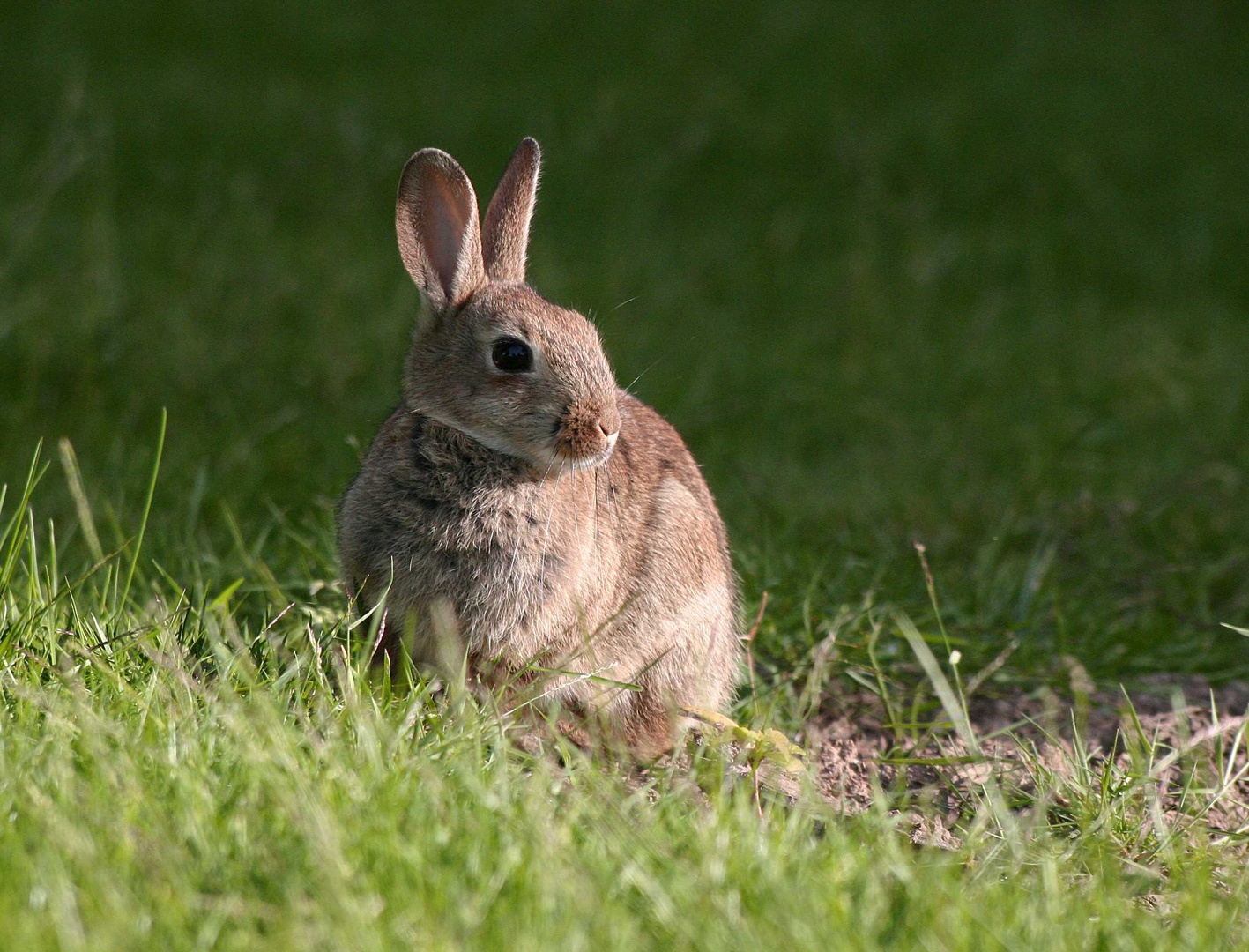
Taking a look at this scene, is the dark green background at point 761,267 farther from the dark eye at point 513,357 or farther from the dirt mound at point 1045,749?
the dark eye at point 513,357

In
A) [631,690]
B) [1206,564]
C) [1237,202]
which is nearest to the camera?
[631,690]

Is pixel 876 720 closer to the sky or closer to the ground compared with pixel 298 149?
closer to the ground

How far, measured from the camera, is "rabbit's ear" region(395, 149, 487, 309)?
342 centimetres

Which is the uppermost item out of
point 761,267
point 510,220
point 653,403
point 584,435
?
point 510,220

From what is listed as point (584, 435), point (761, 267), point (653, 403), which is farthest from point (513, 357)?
point (761, 267)

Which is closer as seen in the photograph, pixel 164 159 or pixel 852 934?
pixel 852 934

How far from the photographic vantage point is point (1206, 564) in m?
4.85

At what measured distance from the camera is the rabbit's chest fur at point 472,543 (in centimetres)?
318

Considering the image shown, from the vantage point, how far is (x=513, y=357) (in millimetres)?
3264

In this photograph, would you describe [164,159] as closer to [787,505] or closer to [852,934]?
[787,505]

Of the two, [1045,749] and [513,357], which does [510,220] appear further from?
Answer: [1045,749]

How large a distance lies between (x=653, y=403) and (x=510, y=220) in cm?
255

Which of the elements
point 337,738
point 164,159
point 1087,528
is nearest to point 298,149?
point 164,159

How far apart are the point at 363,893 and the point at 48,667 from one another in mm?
958
